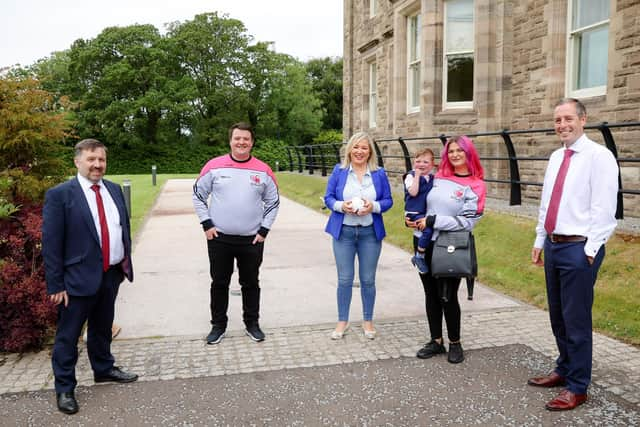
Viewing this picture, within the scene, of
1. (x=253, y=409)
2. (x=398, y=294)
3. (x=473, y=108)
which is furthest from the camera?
(x=473, y=108)

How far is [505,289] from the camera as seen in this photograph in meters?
7.02

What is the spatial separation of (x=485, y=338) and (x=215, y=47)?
1744 inches

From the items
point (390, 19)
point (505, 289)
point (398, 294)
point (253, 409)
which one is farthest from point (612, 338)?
point (390, 19)

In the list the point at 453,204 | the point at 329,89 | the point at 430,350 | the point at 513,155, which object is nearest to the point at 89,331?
the point at 430,350

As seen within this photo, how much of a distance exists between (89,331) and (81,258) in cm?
64

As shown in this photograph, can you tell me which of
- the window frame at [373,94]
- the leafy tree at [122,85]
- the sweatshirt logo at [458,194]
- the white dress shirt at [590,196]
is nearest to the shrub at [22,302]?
the sweatshirt logo at [458,194]

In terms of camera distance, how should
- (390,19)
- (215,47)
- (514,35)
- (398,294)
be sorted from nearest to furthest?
(398,294) < (514,35) < (390,19) < (215,47)

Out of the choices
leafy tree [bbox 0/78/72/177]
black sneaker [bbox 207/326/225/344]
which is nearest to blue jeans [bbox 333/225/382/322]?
black sneaker [bbox 207/326/225/344]

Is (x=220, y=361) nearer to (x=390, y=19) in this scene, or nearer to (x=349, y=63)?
(x=390, y=19)

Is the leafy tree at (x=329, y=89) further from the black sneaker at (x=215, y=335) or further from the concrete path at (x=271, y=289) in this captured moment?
the black sneaker at (x=215, y=335)

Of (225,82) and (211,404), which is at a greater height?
(225,82)

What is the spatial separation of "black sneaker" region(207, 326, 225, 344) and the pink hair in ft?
7.67

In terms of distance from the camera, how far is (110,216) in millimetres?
4270

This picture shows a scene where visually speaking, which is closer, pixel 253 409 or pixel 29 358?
pixel 253 409
